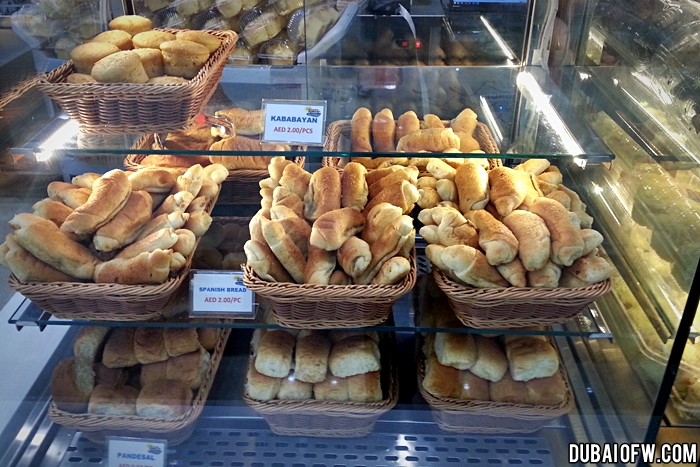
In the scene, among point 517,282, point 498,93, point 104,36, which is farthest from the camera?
point 498,93

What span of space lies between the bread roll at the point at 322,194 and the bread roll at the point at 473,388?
0.60 metres

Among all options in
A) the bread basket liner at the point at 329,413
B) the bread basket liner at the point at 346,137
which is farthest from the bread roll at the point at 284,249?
the bread basket liner at the point at 329,413

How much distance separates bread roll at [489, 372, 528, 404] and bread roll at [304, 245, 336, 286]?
0.60 meters

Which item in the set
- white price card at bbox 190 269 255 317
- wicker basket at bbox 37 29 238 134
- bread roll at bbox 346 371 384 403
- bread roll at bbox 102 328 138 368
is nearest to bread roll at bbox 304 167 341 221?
white price card at bbox 190 269 255 317

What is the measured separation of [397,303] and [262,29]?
4.27 feet

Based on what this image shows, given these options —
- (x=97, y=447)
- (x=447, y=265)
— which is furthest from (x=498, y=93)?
(x=97, y=447)

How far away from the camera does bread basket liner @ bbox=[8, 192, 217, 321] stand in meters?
1.36

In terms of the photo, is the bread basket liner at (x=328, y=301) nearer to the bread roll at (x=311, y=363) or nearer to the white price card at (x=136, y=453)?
the bread roll at (x=311, y=363)

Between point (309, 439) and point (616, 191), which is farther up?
point (616, 191)

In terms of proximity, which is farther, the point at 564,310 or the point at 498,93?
the point at 498,93

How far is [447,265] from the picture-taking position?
135cm

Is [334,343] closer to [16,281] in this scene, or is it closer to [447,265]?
[447,265]

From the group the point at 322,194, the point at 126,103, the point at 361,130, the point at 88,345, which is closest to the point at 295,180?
the point at 322,194

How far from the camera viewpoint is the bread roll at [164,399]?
5.32 ft
